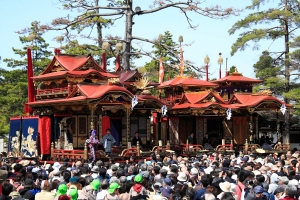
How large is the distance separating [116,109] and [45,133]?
4.32 m

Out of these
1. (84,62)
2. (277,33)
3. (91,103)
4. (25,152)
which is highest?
(277,33)

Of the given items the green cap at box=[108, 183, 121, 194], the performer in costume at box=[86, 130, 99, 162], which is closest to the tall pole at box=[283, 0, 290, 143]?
the performer in costume at box=[86, 130, 99, 162]

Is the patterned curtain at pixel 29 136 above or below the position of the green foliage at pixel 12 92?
below

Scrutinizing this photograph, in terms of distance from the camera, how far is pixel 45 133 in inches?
997

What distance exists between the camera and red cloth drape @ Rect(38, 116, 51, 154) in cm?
2512

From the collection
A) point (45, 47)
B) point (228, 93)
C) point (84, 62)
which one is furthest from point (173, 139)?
point (45, 47)

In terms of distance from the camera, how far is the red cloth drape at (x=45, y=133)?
82.4ft

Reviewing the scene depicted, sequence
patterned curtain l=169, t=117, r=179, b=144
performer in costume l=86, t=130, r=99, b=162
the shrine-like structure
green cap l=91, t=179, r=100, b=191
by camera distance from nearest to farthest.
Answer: green cap l=91, t=179, r=100, b=191
performer in costume l=86, t=130, r=99, b=162
the shrine-like structure
patterned curtain l=169, t=117, r=179, b=144

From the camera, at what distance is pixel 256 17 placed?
33.0 metres

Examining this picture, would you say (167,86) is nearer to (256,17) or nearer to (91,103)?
(256,17)

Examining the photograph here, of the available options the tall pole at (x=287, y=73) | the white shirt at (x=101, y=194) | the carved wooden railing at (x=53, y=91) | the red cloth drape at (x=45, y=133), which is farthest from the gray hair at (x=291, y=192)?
the tall pole at (x=287, y=73)

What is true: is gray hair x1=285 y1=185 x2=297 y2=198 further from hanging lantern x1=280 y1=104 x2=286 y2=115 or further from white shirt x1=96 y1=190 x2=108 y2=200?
hanging lantern x1=280 y1=104 x2=286 y2=115

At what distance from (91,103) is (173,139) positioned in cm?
1082

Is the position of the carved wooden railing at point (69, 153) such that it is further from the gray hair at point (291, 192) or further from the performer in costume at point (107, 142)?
the gray hair at point (291, 192)
